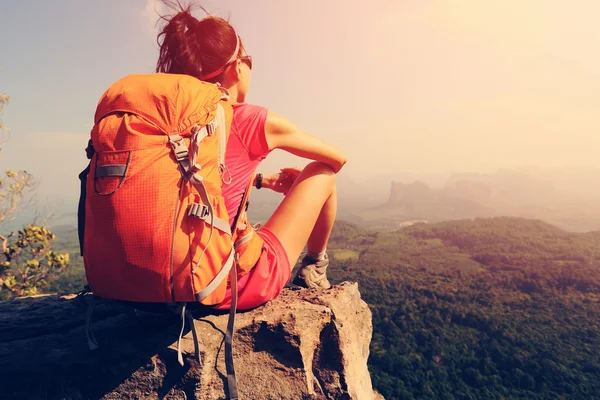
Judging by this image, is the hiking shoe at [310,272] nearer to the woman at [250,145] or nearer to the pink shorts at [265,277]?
the woman at [250,145]

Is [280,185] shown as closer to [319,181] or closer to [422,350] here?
[319,181]

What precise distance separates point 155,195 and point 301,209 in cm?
123

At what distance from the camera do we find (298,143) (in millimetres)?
2402

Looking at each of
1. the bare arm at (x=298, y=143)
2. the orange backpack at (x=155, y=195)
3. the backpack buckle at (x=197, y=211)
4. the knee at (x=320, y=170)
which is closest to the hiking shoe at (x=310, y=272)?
the knee at (x=320, y=170)

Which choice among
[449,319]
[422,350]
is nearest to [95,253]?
[422,350]

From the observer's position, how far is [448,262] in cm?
7938

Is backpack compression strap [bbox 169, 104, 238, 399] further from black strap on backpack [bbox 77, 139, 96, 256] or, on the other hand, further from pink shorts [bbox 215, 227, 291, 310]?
black strap on backpack [bbox 77, 139, 96, 256]

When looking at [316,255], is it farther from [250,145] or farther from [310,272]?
[250,145]

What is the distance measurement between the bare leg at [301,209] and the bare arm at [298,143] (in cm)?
14

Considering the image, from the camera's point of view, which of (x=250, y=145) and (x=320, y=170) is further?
(x=320, y=170)

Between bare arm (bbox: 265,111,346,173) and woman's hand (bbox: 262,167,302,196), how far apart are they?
1.75 feet

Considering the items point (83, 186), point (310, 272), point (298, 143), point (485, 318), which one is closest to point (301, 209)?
point (298, 143)

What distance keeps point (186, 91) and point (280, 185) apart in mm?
1590

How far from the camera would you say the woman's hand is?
3209 millimetres
